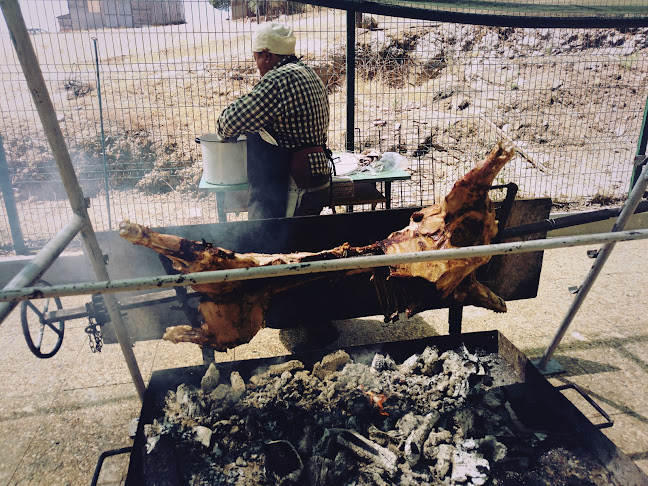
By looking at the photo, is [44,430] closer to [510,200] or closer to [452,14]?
[510,200]

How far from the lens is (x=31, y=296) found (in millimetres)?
1584

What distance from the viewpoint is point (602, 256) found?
286 cm

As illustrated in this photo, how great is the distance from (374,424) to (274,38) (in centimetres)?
295

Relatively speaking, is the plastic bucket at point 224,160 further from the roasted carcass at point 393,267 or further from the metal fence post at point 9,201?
the metal fence post at point 9,201

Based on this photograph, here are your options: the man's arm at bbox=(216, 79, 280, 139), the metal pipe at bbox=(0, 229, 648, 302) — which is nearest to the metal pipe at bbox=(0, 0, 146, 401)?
the metal pipe at bbox=(0, 229, 648, 302)

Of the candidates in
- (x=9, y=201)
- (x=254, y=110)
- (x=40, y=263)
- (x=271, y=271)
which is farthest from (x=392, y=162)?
(x=9, y=201)

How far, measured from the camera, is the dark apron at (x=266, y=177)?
13.0 feet

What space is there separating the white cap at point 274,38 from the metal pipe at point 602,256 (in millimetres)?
2687

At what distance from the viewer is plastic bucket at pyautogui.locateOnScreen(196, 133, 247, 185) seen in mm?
3982

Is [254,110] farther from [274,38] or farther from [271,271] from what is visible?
[271,271]

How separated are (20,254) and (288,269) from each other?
4182 millimetres

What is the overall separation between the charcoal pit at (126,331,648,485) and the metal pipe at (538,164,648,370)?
476mm

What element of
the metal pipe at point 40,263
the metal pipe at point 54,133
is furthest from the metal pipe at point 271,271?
the metal pipe at point 54,133

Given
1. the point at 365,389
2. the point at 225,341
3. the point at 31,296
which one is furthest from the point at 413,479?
the point at 31,296
